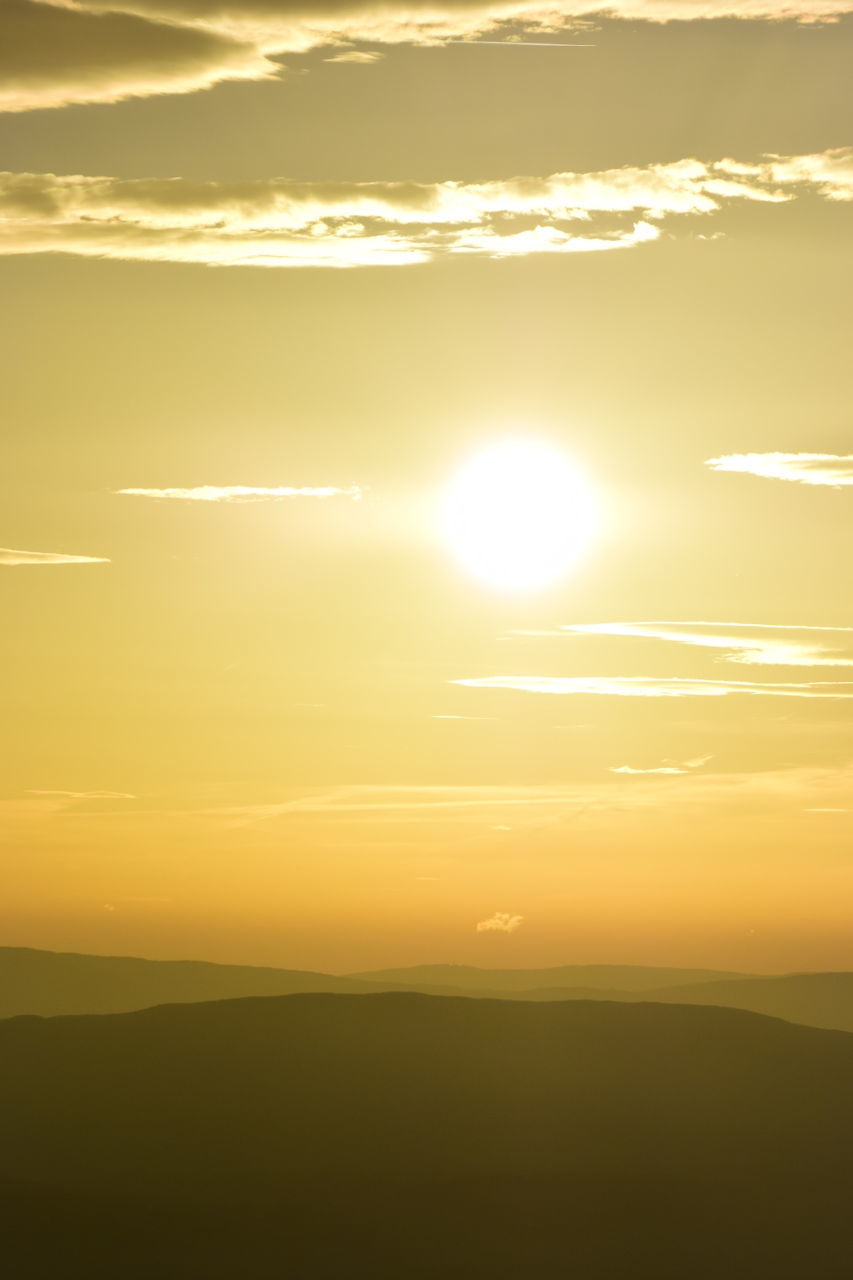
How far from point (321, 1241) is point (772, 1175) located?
5457 cm

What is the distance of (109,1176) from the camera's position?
17325cm

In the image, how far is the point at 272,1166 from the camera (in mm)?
179250

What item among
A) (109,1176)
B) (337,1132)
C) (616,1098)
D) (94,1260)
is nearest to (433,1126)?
(337,1132)

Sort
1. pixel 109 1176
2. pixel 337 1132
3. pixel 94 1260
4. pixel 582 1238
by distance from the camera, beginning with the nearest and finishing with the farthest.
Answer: pixel 94 1260
pixel 582 1238
pixel 109 1176
pixel 337 1132

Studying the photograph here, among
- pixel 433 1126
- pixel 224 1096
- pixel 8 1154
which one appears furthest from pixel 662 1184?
pixel 8 1154

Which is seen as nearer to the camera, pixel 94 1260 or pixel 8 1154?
pixel 94 1260

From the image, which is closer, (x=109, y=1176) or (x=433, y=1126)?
(x=109, y=1176)

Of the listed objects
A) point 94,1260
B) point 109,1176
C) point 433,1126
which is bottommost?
point 94,1260

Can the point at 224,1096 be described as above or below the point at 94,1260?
above

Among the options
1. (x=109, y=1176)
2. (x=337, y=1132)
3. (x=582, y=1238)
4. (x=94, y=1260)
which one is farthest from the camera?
(x=337, y=1132)

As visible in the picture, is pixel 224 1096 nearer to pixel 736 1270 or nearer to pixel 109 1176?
pixel 109 1176

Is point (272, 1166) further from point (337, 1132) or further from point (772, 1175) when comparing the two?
point (772, 1175)

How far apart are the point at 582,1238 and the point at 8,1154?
225ft

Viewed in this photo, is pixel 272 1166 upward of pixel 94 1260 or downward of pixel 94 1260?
upward
